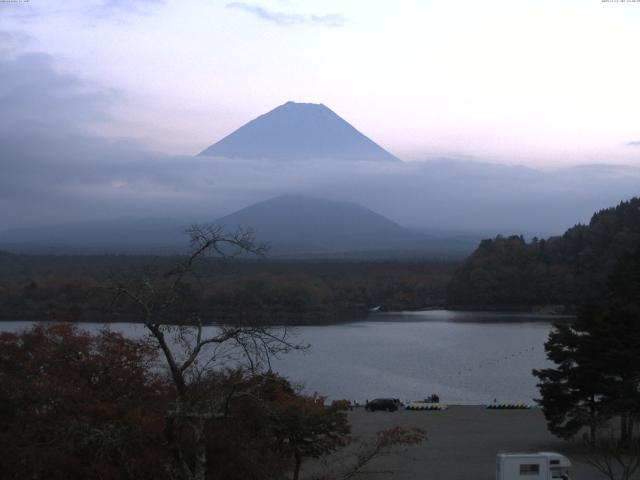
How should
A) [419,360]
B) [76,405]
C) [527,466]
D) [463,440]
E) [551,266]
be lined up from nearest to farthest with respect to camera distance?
1. [76,405]
2. [527,466]
3. [463,440]
4. [419,360]
5. [551,266]

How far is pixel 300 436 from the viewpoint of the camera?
706 cm

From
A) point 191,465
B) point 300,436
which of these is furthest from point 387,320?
point 191,465

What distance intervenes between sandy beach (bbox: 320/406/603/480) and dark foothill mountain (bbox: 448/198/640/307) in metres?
23.6

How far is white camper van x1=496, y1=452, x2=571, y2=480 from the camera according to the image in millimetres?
7148

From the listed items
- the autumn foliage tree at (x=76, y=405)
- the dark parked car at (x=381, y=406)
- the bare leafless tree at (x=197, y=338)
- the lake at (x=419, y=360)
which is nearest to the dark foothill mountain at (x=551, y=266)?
the lake at (x=419, y=360)

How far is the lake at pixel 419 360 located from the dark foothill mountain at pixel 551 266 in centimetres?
620

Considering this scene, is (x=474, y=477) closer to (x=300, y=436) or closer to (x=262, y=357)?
(x=300, y=436)

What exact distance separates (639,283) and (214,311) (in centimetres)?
1839

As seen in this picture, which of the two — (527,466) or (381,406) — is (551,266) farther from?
(527,466)

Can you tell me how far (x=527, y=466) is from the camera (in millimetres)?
7207

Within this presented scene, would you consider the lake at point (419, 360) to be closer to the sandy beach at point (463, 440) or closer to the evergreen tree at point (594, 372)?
the sandy beach at point (463, 440)

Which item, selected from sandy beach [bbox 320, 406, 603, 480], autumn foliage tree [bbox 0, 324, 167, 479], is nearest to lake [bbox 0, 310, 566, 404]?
sandy beach [bbox 320, 406, 603, 480]

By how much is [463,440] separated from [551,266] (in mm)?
30719

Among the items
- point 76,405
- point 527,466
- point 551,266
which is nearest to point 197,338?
point 76,405
